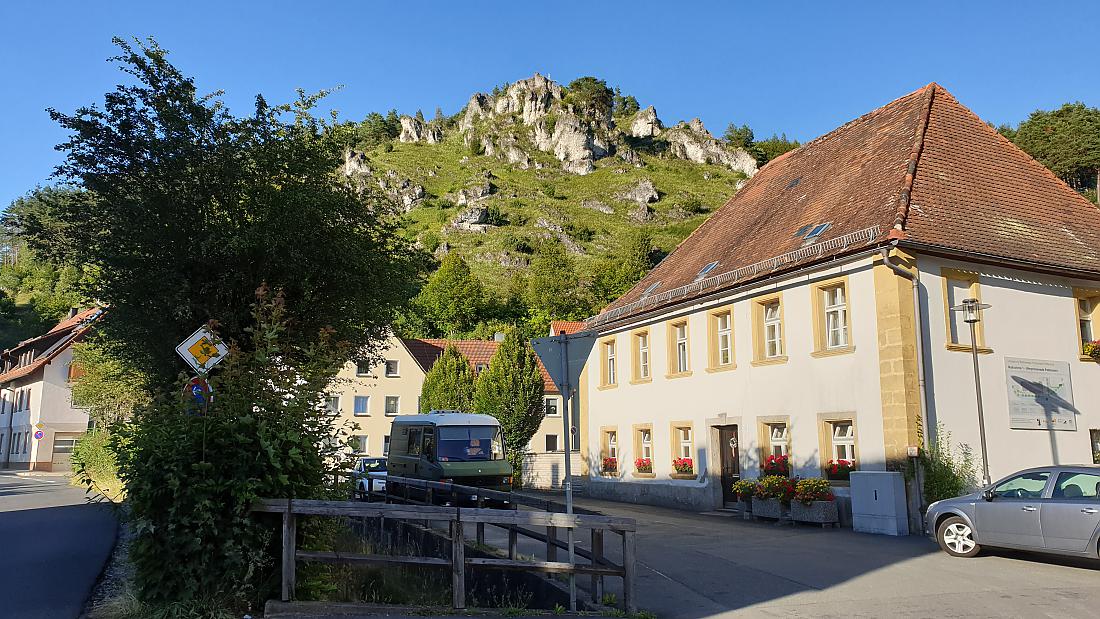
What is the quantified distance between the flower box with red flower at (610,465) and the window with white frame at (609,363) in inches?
95.0

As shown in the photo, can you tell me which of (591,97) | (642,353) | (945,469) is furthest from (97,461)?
(591,97)

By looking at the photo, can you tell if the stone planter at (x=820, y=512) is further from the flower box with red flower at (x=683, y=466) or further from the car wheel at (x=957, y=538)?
the flower box with red flower at (x=683, y=466)

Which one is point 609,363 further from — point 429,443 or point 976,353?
point 976,353

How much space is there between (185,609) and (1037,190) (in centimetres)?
2083

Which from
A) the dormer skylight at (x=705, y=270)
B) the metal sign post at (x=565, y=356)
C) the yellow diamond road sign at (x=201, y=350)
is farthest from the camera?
the dormer skylight at (x=705, y=270)

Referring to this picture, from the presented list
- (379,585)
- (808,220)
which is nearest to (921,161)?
(808,220)

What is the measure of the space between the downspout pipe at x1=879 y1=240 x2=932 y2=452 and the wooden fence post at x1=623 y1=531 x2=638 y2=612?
33.2 ft

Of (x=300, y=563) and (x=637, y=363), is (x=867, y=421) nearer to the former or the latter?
(x=637, y=363)

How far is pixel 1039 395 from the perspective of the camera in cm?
1795

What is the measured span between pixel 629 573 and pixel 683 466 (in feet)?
49.5

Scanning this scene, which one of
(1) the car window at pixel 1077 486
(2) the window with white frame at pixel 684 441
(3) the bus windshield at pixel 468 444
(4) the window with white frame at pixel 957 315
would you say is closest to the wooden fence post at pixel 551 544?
(1) the car window at pixel 1077 486

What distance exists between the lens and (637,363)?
26141 mm

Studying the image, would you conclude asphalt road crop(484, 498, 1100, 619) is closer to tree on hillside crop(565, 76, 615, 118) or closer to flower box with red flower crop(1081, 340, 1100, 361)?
flower box with red flower crop(1081, 340, 1100, 361)

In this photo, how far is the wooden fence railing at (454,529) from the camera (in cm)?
775
